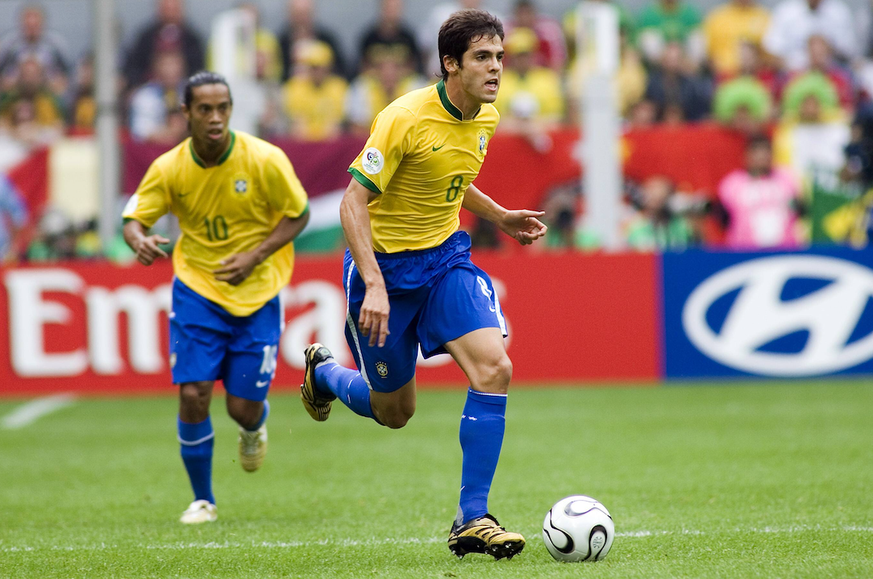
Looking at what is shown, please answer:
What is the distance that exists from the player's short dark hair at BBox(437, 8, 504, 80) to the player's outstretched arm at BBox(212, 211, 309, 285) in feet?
5.94

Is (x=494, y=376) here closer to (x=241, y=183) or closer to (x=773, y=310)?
(x=241, y=183)

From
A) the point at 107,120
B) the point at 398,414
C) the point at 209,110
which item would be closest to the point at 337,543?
the point at 398,414

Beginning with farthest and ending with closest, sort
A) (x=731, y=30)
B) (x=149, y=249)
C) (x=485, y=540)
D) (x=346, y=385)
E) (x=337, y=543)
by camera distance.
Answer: (x=731, y=30)
(x=149, y=249)
(x=346, y=385)
(x=337, y=543)
(x=485, y=540)

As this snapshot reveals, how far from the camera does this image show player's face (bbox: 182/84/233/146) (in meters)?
6.50

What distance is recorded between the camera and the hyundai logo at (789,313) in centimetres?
1214

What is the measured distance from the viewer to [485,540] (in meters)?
4.93

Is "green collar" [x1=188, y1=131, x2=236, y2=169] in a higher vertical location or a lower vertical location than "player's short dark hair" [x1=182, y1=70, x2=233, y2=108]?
lower

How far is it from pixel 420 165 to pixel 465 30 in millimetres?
632

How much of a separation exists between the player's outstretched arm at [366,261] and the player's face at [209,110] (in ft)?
5.28

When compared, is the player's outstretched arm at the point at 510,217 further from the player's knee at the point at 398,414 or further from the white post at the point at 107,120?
the white post at the point at 107,120

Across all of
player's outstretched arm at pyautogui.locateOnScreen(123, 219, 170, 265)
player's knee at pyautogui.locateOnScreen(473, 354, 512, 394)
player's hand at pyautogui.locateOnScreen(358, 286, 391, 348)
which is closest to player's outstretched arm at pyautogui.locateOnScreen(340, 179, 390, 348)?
player's hand at pyautogui.locateOnScreen(358, 286, 391, 348)

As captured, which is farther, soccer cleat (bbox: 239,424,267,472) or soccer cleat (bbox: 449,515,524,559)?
soccer cleat (bbox: 239,424,267,472)

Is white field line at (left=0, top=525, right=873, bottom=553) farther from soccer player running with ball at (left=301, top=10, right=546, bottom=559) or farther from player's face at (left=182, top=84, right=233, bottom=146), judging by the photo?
player's face at (left=182, top=84, right=233, bottom=146)

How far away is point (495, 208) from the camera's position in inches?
235
